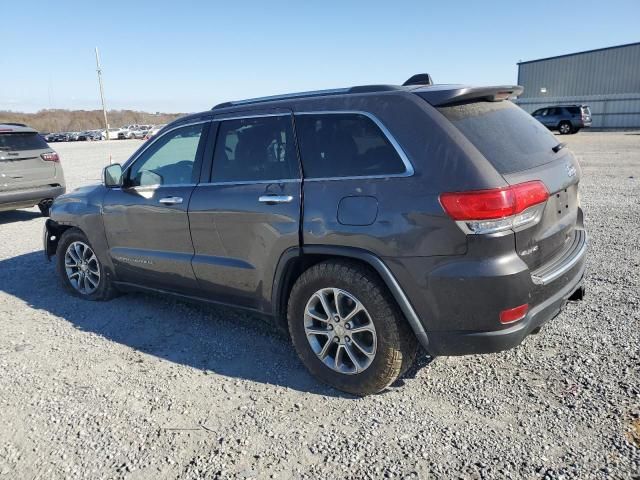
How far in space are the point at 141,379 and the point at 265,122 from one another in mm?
1984

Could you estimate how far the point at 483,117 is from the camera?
309cm

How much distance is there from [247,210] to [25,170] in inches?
283

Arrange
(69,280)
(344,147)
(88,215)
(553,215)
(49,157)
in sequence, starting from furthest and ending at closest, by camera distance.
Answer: (49,157) < (69,280) < (88,215) < (344,147) < (553,215)

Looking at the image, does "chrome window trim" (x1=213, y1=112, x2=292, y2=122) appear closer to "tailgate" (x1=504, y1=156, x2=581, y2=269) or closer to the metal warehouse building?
"tailgate" (x1=504, y1=156, x2=581, y2=269)

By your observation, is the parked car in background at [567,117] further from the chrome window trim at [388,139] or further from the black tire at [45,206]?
the chrome window trim at [388,139]

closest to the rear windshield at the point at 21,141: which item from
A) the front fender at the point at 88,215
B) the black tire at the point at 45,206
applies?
the black tire at the point at 45,206

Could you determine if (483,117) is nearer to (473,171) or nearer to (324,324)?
Answer: (473,171)

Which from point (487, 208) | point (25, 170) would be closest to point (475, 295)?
point (487, 208)

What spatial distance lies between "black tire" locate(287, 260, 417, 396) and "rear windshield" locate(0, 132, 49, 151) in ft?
25.4

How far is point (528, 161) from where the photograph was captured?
3.01 metres

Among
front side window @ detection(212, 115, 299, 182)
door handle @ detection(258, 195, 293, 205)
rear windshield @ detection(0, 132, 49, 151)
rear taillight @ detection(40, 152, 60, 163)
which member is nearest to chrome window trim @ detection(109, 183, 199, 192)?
front side window @ detection(212, 115, 299, 182)

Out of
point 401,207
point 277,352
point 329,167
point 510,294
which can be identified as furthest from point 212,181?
point 510,294

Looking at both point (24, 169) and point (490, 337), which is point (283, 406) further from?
point (24, 169)

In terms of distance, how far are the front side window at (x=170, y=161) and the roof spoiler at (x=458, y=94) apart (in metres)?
1.82
